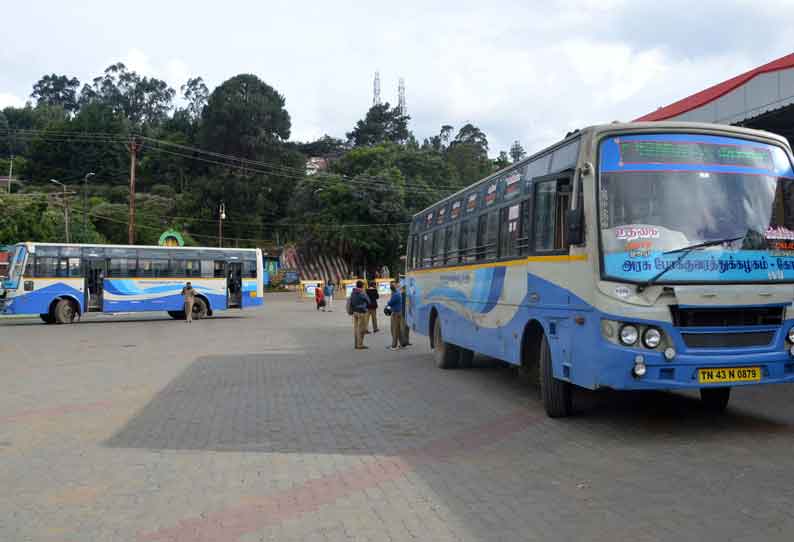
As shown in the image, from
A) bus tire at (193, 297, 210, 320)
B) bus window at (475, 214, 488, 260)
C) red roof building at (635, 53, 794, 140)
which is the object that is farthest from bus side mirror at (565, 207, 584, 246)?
bus tire at (193, 297, 210, 320)

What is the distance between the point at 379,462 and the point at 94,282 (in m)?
27.5

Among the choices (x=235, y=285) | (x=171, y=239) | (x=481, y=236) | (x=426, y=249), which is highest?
(x=171, y=239)

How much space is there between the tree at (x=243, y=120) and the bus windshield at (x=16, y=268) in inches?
2152

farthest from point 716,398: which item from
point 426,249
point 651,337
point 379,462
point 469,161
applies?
point 469,161

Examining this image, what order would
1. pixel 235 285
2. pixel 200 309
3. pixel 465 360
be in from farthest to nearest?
pixel 235 285 < pixel 200 309 < pixel 465 360

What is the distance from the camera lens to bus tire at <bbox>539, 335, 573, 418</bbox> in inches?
347

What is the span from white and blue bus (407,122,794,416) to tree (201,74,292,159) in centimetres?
7803

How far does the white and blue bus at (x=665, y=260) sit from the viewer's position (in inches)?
288

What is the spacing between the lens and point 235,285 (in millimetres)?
35188

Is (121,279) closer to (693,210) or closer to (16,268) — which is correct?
(16,268)

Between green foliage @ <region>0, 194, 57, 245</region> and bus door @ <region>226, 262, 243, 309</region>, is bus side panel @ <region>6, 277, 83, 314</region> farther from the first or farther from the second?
green foliage @ <region>0, 194, 57, 245</region>

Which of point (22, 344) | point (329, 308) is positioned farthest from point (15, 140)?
point (22, 344)

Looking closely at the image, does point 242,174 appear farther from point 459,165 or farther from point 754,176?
point 754,176

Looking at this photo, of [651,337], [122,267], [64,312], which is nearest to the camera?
[651,337]
